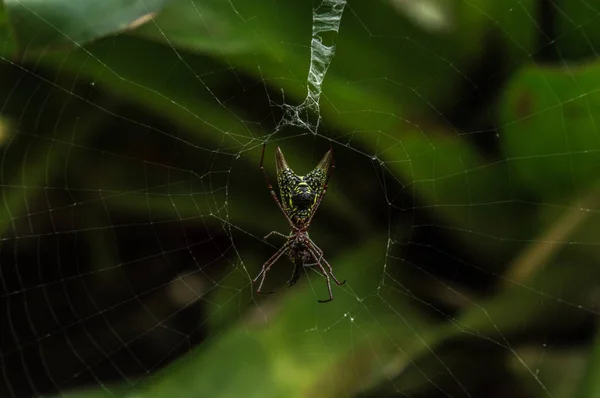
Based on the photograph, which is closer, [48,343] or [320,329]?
[320,329]

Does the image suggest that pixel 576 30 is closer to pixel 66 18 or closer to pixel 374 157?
pixel 374 157

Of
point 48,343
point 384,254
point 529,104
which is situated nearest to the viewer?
point 529,104

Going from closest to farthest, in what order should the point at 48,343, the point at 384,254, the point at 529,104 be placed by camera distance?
the point at 529,104 < the point at 384,254 < the point at 48,343

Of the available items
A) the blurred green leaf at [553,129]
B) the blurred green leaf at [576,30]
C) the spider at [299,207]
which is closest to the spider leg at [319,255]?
the spider at [299,207]

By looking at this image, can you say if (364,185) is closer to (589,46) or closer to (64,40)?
→ (589,46)

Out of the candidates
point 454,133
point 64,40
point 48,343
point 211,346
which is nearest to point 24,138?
Answer: point 64,40

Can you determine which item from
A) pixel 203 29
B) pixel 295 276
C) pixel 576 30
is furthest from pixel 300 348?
pixel 576 30

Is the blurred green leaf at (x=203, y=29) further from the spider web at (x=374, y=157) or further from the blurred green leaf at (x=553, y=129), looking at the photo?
the blurred green leaf at (x=553, y=129)
